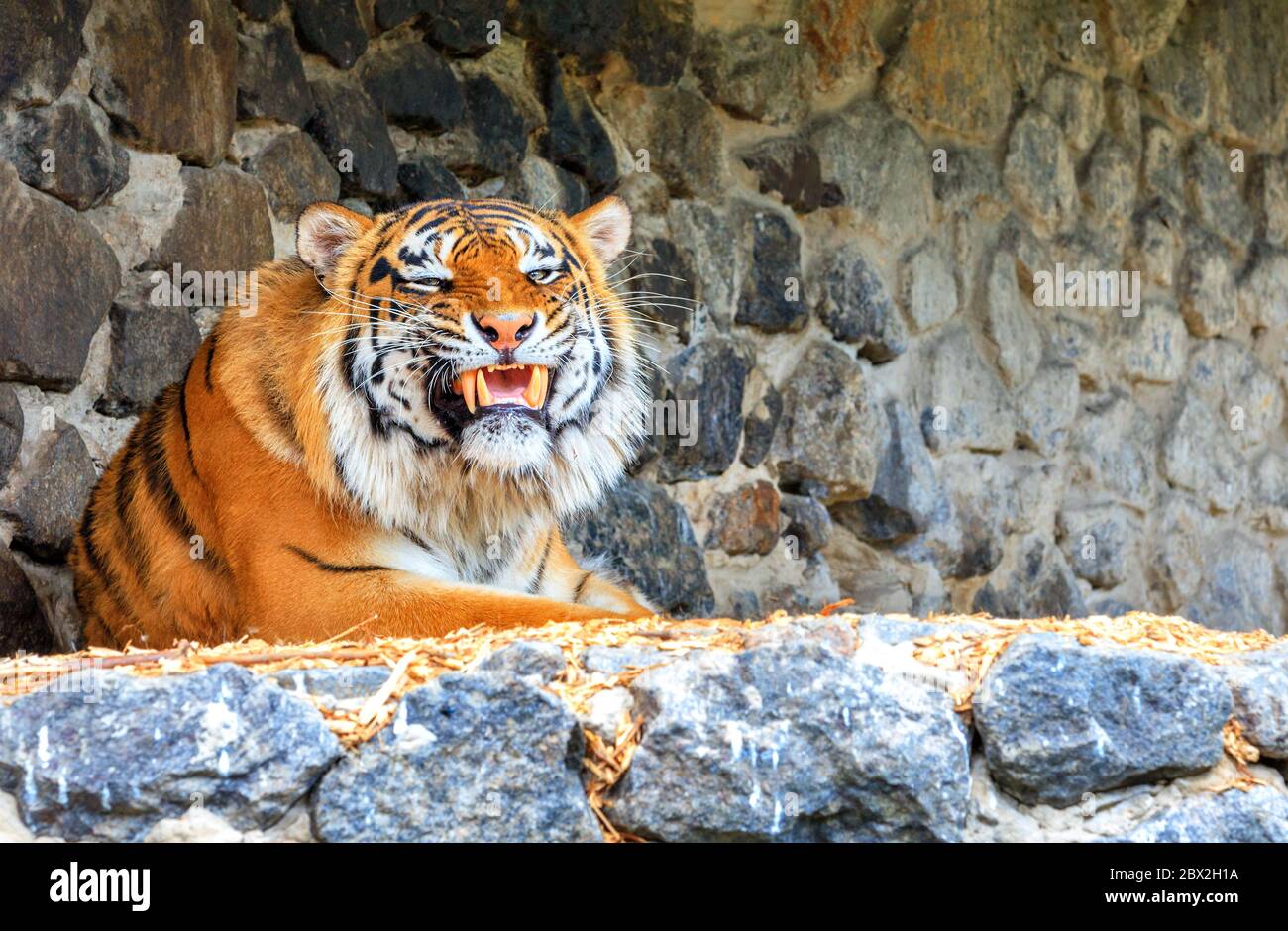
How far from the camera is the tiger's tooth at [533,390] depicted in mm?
3014

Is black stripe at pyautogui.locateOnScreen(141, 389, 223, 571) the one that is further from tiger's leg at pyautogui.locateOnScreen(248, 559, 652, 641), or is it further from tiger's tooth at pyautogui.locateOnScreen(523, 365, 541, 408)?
tiger's tooth at pyautogui.locateOnScreen(523, 365, 541, 408)

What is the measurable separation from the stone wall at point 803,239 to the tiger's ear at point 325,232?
41 cm

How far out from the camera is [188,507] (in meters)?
3.08

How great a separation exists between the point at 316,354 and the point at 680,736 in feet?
4.53

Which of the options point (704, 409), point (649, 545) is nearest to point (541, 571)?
point (649, 545)

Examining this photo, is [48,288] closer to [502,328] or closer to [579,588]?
[502,328]

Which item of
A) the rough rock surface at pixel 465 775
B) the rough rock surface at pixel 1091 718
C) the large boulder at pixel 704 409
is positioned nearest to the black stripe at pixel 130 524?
the rough rock surface at pixel 465 775

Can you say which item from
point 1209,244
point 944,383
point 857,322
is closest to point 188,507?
point 857,322

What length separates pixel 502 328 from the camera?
9.45 ft

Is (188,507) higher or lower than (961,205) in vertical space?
lower

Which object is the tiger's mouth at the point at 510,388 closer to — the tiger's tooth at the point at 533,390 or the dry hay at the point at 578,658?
the tiger's tooth at the point at 533,390

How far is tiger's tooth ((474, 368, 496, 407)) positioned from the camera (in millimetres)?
2936

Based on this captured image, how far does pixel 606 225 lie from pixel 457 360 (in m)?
0.66
